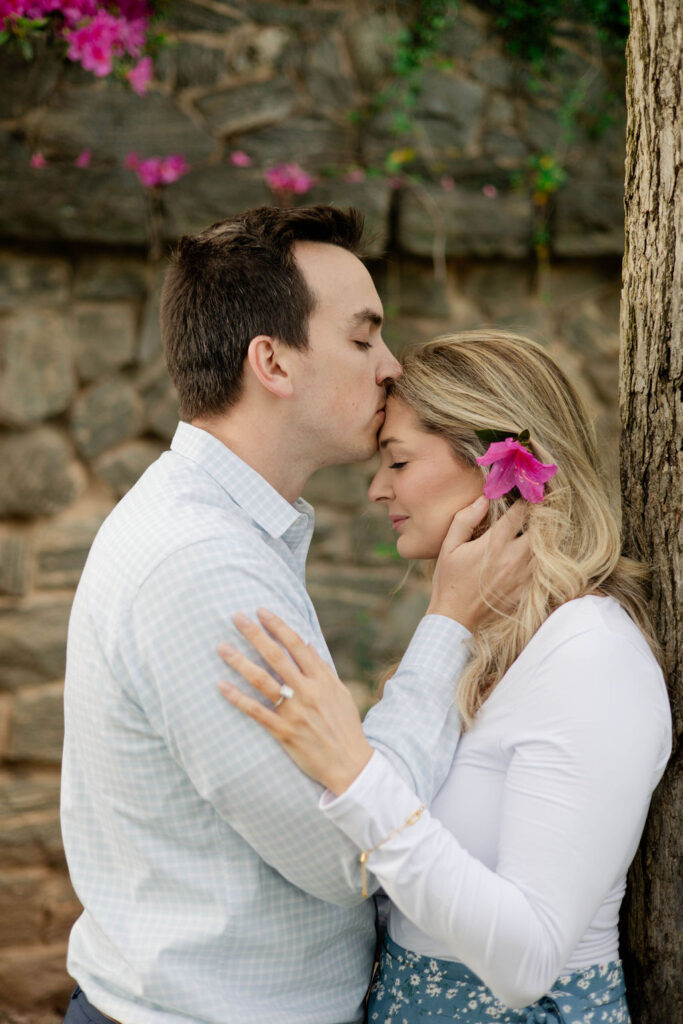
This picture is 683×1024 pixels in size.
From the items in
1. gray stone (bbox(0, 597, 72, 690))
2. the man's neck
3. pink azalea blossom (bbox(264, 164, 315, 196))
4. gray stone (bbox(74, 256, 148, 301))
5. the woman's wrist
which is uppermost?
pink azalea blossom (bbox(264, 164, 315, 196))

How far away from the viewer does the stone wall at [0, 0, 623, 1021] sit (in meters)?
3.27

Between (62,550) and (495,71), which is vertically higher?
(495,71)

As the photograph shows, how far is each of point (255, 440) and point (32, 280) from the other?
69.9 inches

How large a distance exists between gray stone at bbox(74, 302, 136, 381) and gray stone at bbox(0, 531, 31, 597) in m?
0.61

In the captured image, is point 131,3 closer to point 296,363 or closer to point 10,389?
point 10,389

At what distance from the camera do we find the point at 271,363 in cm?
191

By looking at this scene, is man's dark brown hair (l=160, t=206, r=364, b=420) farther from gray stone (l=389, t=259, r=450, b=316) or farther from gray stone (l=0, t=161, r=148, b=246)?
Result: gray stone (l=389, t=259, r=450, b=316)

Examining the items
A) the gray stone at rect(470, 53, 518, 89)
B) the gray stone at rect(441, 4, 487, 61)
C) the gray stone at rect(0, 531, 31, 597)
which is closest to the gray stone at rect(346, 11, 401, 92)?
the gray stone at rect(441, 4, 487, 61)

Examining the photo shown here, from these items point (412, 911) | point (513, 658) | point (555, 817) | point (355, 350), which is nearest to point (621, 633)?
point (513, 658)

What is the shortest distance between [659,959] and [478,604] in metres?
0.72

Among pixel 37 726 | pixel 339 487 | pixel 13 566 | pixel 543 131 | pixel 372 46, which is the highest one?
pixel 372 46

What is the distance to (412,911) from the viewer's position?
1.38 meters

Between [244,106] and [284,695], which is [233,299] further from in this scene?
[244,106]

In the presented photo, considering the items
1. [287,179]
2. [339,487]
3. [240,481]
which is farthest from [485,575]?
[287,179]
